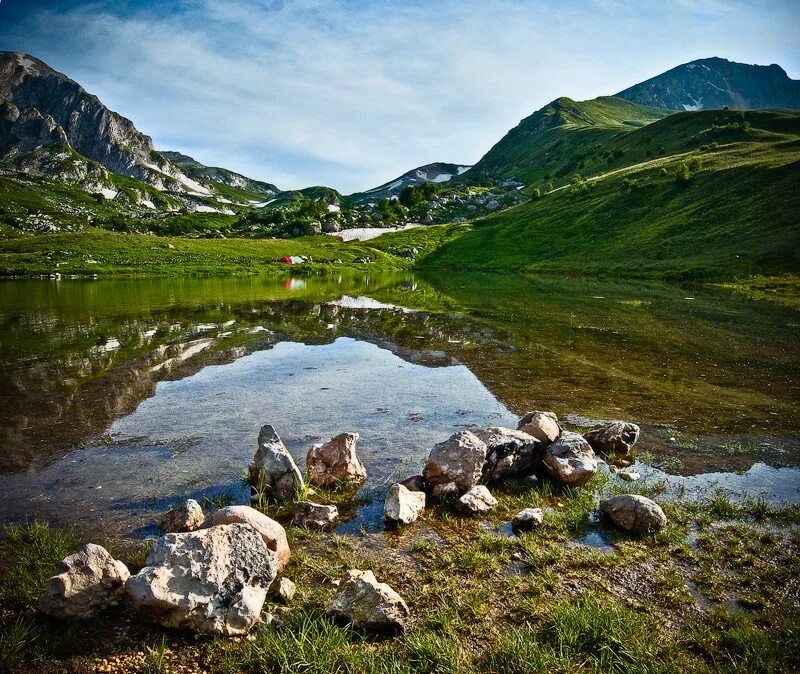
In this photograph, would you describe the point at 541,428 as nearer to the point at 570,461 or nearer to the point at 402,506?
the point at 570,461

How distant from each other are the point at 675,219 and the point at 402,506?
10378 cm

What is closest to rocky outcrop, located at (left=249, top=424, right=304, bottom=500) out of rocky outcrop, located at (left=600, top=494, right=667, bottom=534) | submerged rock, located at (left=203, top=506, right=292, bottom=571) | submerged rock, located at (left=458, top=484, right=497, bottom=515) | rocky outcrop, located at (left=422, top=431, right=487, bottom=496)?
submerged rock, located at (left=203, top=506, right=292, bottom=571)

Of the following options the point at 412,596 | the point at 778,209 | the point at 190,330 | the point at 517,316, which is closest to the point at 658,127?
the point at 778,209

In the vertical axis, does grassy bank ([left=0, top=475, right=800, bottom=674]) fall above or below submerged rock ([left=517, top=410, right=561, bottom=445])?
below

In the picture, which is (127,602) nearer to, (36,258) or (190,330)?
(190,330)

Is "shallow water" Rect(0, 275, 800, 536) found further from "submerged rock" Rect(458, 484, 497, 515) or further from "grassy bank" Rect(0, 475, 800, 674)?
"submerged rock" Rect(458, 484, 497, 515)

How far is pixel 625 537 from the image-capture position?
8867 millimetres

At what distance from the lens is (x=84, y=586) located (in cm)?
658

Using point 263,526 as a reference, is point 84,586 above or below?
below

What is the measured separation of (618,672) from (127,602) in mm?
6971

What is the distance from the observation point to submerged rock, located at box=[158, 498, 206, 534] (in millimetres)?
8422

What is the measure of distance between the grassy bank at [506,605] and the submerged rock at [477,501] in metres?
0.26

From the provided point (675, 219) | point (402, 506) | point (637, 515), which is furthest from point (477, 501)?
point (675, 219)

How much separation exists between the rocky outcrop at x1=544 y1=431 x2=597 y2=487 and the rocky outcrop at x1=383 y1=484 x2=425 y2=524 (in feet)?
12.0
